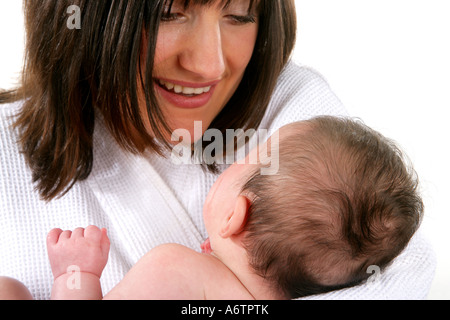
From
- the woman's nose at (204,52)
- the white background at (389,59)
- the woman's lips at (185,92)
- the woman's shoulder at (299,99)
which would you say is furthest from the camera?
the white background at (389,59)

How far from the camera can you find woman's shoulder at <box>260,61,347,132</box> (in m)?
1.47

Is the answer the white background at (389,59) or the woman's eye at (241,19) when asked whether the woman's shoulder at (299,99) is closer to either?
the woman's eye at (241,19)

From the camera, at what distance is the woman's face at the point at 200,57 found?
114 cm

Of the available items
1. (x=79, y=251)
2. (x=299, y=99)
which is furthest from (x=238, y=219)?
(x=299, y=99)

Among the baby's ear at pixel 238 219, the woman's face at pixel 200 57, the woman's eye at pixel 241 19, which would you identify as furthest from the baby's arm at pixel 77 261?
the woman's eye at pixel 241 19

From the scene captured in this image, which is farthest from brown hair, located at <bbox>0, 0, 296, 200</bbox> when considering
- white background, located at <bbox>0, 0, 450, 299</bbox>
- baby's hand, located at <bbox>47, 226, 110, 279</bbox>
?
white background, located at <bbox>0, 0, 450, 299</bbox>

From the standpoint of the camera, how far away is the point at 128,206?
1382 mm

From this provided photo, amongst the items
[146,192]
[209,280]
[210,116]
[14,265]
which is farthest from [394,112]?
[14,265]

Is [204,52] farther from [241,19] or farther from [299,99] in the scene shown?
[299,99]

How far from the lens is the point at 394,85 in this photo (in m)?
2.24

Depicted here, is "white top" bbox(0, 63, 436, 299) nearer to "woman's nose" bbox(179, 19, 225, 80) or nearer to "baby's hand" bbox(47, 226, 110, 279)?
"baby's hand" bbox(47, 226, 110, 279)

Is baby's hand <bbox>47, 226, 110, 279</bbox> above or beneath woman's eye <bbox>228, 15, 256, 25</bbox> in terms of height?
beneath

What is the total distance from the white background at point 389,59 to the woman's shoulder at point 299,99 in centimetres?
56

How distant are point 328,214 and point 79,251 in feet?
1.62
